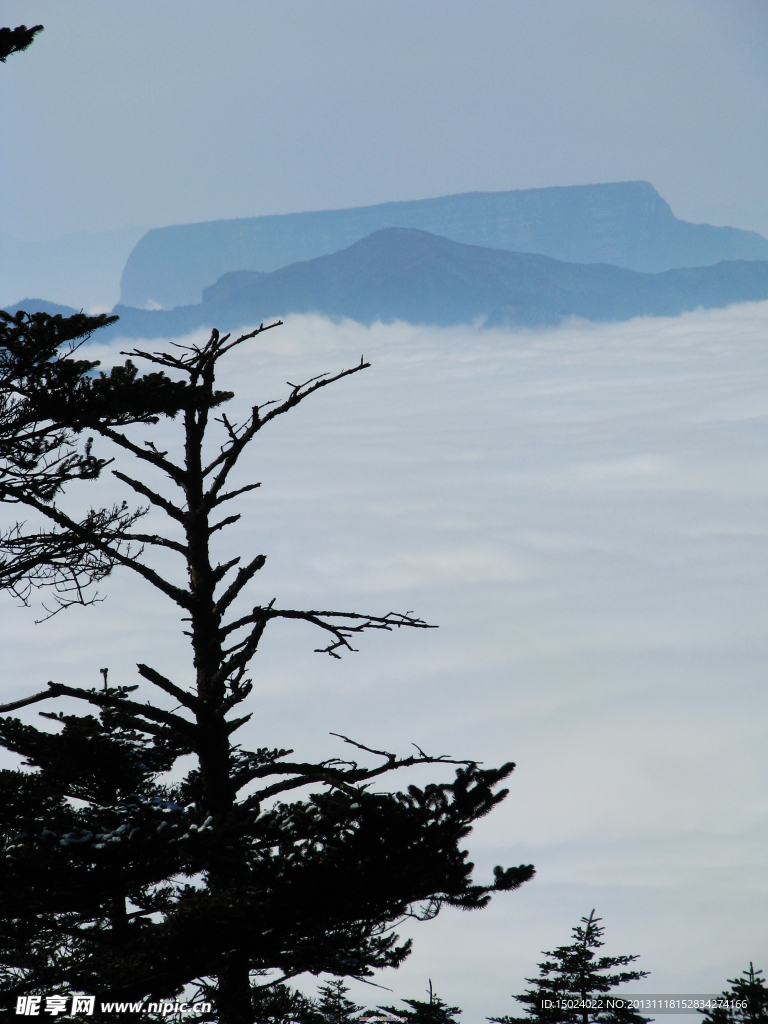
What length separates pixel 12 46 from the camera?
34.3 feet

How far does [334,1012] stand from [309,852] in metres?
18.3

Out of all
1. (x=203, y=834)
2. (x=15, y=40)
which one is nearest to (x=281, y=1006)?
(x=203, y=834)

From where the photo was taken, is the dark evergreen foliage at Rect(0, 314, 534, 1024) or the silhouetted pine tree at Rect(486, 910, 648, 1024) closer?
the dark evergreen foliage at Rect(0, 314, 534, 1024)

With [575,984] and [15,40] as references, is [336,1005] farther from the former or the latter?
[15,40]

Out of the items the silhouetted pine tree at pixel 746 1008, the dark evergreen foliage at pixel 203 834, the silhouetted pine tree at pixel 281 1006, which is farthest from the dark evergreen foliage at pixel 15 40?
the silhouetted pine tree at pixel 746 1008

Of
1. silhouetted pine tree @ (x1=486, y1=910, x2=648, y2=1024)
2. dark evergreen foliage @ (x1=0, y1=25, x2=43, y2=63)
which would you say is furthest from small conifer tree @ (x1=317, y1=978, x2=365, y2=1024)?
dark evergreen foliage @ (x1=0, y1=25, x2=43, y2=63)

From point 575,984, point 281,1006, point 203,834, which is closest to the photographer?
point 203,834

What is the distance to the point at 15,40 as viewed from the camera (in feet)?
34.5

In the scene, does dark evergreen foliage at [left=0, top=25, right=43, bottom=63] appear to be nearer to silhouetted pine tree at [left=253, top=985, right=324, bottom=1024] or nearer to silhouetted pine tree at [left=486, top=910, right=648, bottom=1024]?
silhouetted pine tree at [left=253, top=985, right=324, bottom=1024]

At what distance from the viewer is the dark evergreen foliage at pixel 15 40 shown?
1034 cm

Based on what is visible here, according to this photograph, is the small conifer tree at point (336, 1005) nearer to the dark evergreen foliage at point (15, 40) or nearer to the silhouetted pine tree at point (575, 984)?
the silhouetted pine tree at point (575, 984)

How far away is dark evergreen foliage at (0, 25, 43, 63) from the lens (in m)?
10.3

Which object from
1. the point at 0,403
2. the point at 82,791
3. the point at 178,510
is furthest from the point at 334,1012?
the point at 0,403

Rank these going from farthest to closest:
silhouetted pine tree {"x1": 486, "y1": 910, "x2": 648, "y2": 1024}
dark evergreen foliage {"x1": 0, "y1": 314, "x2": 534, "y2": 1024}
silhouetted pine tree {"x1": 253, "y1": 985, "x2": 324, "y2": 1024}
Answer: silhouetted pine tree {"x1": 486, "y1": 910, "x2": 648, "y2": 1024} < silhouetted pine tree {"x1": 253, "y1": 985, "x2": 324, "y2": 1024} < dark evergreen foliage {"x1": 0, "y1": 314, "x2": 534, "y2": 1024}
